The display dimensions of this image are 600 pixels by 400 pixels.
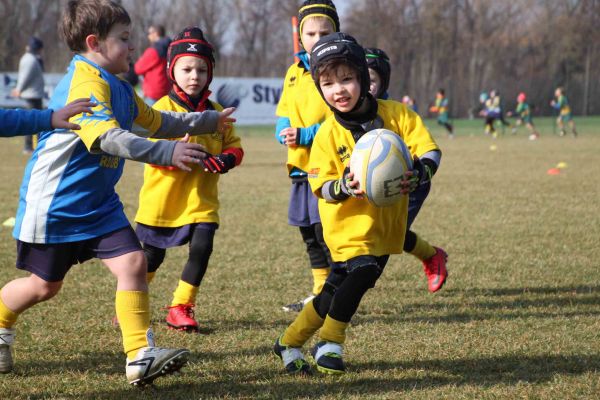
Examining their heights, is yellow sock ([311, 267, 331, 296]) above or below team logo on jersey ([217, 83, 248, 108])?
below

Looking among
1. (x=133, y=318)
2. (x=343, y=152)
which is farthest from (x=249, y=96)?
(x=133, y=318)

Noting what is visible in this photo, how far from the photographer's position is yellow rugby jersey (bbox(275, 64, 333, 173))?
16.5ft

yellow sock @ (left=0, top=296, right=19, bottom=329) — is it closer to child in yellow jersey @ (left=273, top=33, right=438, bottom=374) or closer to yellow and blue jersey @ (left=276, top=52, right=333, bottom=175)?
child in yellow jersey @ (left=273, top=33, right=438, bottom=374)

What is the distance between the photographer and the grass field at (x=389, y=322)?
3684mm

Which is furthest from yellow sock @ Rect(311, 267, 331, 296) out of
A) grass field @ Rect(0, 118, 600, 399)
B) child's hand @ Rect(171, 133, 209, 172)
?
child's hand @ Rect(171, 133, 209, 172)

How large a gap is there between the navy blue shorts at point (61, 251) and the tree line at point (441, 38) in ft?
143

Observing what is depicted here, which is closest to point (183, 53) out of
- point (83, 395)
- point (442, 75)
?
point (83, 395)

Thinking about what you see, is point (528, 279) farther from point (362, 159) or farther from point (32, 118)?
point (32, 118)

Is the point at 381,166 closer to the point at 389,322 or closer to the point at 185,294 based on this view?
the point at 389,322

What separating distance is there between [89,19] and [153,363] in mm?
1528

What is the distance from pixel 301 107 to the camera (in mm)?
5098

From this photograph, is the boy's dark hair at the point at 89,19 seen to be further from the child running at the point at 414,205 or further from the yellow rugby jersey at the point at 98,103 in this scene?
the child running at the point at 414,205

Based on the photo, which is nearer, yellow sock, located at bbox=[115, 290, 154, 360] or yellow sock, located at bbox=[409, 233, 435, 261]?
yellow sock, located at bbox=[115, 290, 154, 360]

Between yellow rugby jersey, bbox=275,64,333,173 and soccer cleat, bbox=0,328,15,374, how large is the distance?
1.97 meters
